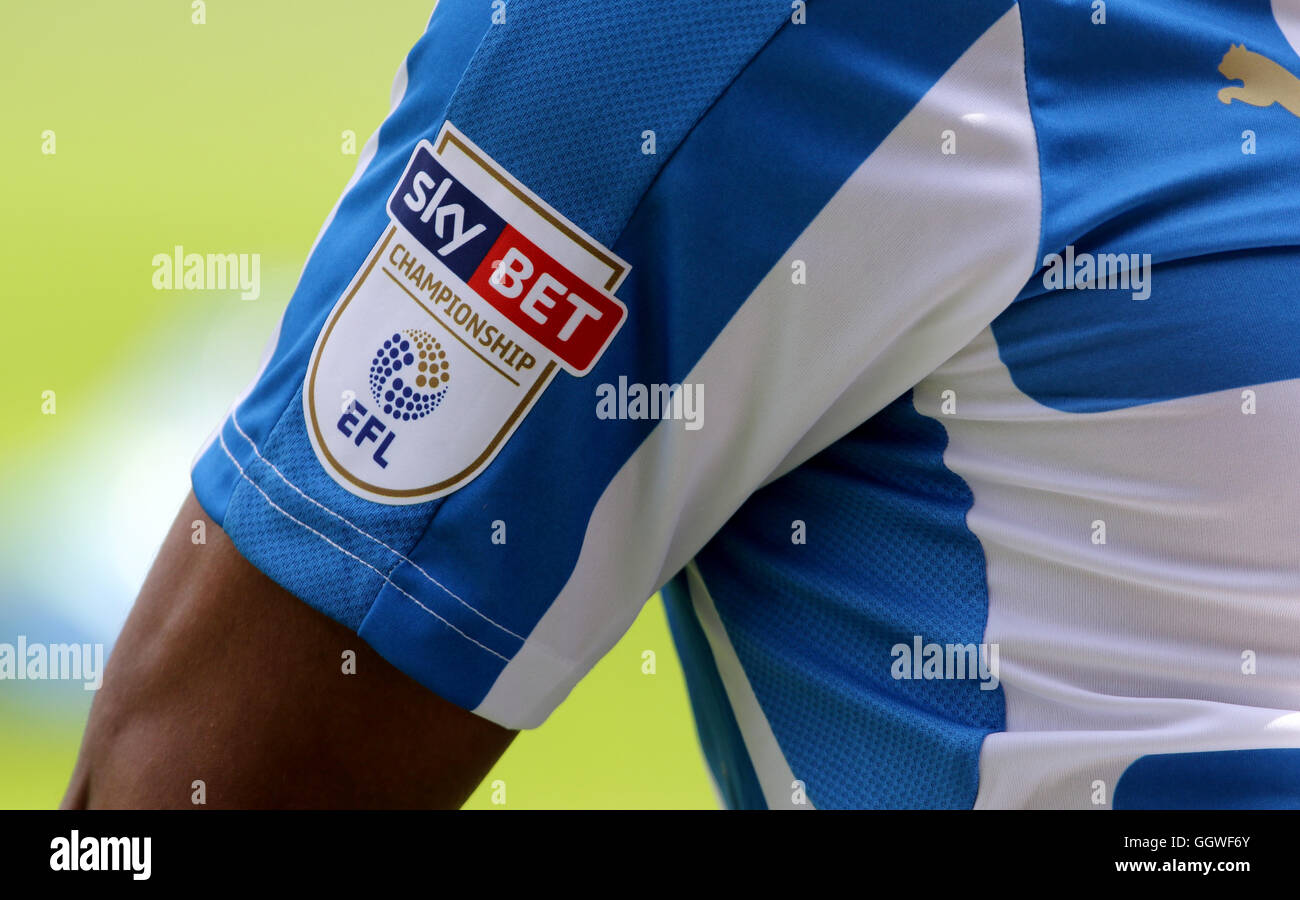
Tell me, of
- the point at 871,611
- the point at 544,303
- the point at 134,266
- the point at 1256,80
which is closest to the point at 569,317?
the point at 544,303

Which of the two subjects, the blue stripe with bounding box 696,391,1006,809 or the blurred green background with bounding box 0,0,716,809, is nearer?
the blue stripe with bounding box 696,391,1006,809

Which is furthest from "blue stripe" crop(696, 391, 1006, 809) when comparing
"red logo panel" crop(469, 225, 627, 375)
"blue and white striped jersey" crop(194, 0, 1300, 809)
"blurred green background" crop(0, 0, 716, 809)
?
"blurred green background" crop(0, 0, 716, 809)

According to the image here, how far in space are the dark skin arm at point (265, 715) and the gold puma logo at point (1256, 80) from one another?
35cm

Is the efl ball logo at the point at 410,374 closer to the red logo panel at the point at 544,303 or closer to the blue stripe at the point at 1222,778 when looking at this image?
the red logo panel at the point at 544,303

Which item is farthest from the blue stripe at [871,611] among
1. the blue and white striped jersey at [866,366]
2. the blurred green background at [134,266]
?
the blurred green background at [134,266]

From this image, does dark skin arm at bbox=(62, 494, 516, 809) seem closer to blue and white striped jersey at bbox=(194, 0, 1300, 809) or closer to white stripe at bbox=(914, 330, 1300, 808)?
blue and white striped jersey at bbox=(194, 0, 1300, 809)

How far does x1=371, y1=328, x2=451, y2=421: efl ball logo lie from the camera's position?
1.12 ft

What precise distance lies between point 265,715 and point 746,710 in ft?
0.62

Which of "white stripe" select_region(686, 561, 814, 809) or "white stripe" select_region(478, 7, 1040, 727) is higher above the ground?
"white stripe" select_region(478, 7, 1040, 727)

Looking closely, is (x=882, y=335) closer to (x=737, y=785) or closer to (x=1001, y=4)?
(x=1001, y=4)

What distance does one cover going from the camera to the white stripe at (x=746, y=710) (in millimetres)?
430

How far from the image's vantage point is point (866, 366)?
352 mm

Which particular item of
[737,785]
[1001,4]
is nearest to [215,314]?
[737,785]

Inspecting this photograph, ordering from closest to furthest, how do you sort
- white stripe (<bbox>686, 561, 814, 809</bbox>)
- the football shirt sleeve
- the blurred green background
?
the football shirt sleeve
white stripe (<bbox>686, 561, 814, 809</bbox>)
the blurred green background
